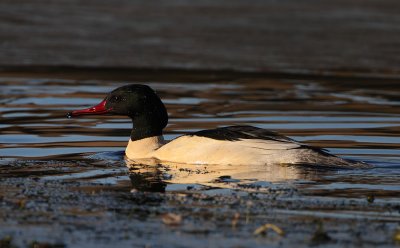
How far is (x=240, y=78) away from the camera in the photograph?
18125mm

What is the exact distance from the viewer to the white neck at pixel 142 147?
36.3 feet

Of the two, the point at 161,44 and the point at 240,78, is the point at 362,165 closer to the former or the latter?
the point at 240,78

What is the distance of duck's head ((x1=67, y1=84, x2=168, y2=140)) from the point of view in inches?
446

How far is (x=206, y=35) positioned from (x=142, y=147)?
1105cm

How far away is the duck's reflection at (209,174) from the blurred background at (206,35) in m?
8.77

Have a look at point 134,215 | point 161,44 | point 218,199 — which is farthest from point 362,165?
point 161,44

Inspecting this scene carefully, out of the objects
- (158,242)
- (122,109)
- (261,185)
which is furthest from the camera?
(122,109)

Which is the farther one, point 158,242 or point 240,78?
point 240,78

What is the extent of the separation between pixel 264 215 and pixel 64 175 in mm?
2615

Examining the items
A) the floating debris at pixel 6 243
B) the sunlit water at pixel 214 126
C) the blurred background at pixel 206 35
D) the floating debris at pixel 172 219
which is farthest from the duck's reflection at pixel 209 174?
the blurred background at pixel 206 35

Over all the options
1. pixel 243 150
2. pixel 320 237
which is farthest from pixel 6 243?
pixel 243 150

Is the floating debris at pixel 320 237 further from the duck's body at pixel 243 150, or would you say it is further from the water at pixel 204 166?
the duck's body at pixel 243 150

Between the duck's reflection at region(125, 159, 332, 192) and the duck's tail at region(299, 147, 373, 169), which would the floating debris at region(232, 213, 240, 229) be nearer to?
the duck's reflection at region(125, 159, 332, 192)

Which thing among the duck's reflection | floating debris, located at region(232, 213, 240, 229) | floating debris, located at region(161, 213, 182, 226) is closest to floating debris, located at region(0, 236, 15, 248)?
floating debris, located at region(161, 213, 182, 226)
